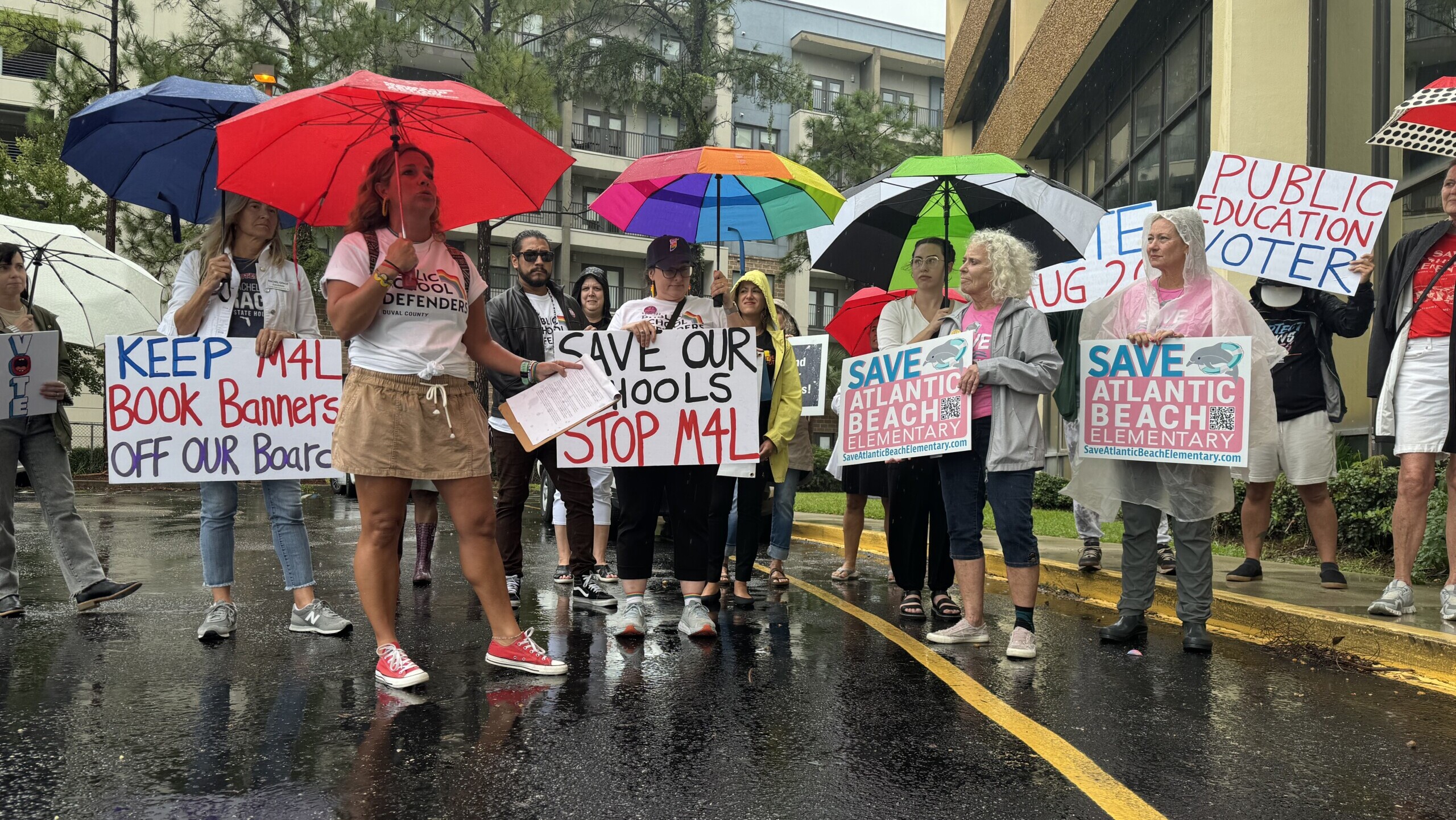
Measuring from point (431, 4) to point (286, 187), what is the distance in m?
21.3

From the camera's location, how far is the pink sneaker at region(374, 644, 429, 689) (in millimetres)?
A: 4527

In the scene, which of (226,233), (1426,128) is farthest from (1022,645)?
(226,233)

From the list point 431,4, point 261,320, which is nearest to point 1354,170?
point 261,320

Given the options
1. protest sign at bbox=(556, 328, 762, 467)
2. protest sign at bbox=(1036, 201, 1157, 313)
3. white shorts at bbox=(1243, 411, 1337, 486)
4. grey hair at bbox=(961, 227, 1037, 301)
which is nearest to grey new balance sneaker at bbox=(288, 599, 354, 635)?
protest sign at bbox=(556, 328, 762, 467)

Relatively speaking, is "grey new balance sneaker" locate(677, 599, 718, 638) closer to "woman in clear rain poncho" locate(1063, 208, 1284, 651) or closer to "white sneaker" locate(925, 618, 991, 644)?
"white sneaker" locate(925, 618, 991, 644)

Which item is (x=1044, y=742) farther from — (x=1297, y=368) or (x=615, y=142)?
(x=615, y=142)

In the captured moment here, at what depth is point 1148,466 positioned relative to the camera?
593 cm

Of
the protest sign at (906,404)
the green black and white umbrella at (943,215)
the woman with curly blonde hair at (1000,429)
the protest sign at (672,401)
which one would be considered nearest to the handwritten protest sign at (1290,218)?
the green black and white umbrella at (943,215)

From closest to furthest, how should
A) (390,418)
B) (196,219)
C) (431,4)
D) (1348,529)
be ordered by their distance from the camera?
(390,418)
(196,219)
(1348,529)
(431,4)

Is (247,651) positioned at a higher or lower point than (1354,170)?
lower

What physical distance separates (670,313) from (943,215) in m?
2.30

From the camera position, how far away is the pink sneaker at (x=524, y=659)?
4.83 m

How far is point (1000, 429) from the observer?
5.56m

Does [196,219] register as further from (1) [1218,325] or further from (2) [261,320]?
(1) [1218,325]
